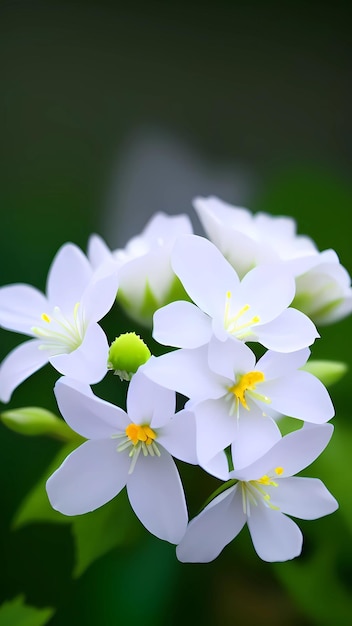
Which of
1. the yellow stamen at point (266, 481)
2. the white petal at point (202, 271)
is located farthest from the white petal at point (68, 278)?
the yellow stamen at point (266, 481)

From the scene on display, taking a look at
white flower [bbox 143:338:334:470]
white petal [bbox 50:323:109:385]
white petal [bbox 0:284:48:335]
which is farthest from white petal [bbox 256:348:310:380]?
white petal [bbox 0:284:48:335]

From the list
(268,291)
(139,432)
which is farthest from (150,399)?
(268,291)

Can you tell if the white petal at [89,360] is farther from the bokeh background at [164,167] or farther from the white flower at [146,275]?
the bokeh background at [164,167]

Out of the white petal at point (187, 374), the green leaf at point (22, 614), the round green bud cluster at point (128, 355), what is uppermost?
the white petal at point (187, 374)

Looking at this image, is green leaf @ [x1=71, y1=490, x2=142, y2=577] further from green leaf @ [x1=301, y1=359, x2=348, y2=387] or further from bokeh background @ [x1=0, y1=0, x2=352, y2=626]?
green leaf @ [x1=301, y1=359, x2=348, y2=387]

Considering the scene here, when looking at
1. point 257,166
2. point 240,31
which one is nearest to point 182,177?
point 257,166

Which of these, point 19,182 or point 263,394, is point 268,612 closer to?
point 263,394
